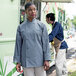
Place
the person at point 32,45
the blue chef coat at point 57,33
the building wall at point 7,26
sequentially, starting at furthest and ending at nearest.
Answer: the blue chef coat at point 57,33 < the building wall at point 7,26 < the person at point 32,45

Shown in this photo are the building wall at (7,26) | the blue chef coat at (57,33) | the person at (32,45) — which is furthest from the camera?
the blue chef coat at (57,33)

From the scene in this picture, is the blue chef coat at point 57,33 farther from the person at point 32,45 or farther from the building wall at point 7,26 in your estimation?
the person at point 32,45

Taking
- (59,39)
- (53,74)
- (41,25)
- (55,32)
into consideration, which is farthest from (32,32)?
(53,74)

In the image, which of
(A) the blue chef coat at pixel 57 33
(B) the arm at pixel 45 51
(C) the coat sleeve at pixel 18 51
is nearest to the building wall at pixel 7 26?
(A) the blue chef coat at pixel 57 33

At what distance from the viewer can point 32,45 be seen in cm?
271

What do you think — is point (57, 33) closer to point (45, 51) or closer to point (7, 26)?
point (7, 26)

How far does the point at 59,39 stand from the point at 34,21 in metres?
1.78

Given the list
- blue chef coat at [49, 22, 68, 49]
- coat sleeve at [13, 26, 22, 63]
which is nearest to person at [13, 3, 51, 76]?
coat sleeve at [13, 26, 22, 63]

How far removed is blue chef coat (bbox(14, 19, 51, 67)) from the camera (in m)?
2.71

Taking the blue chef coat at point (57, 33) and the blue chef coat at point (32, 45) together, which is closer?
the blue chef coat at point (32, 45)

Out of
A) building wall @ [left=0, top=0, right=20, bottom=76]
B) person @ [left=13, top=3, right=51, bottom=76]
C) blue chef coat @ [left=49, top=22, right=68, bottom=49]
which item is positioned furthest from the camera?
blue chef coat @ [left=49, top=22, right=68, bottom=49]

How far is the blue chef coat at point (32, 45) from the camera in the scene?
8.89 feet

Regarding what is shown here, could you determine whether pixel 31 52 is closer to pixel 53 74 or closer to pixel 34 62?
pixel 34 62

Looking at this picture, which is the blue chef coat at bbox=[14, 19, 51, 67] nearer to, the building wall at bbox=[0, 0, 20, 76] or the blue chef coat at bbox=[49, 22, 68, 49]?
the building wall at bbox=[0, 0, 20, 76]
